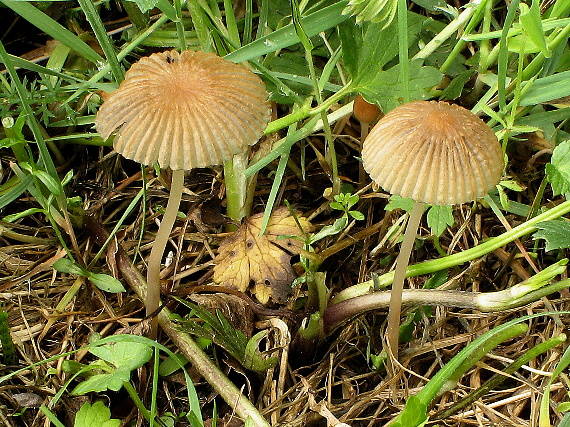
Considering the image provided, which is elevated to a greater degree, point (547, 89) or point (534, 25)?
point (534, 25)

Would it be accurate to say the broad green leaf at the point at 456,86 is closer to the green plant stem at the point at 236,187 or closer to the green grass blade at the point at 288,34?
the green grass blade at the point at 288,34

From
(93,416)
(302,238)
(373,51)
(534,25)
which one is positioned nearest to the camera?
(534,25)

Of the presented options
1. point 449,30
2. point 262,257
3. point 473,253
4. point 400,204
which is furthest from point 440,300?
point 449,30

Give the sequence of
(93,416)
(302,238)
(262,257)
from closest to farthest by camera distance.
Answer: (93,416), (302,238), (262,257)

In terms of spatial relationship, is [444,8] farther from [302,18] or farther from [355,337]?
[355,337]

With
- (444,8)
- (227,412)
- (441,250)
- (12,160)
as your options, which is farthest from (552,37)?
(12,160)

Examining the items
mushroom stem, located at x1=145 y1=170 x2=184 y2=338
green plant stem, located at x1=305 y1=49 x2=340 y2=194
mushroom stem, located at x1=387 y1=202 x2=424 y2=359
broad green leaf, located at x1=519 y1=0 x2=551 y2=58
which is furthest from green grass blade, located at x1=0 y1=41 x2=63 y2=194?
broad green leaf, located at x1=519 y1=0 x2=551 y2=58

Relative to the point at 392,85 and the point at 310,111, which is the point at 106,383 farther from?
the point at 392,85

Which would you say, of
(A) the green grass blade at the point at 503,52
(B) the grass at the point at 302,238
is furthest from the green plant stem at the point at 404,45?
(A) the green grass blade at the point at 503,52
